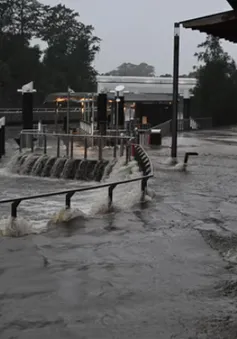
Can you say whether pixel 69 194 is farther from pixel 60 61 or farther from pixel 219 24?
pixel 60 61

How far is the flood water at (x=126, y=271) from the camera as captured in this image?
17.4 feet

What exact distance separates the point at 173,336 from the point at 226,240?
3708 mm

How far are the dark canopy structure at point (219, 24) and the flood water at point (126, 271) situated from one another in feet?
9.40

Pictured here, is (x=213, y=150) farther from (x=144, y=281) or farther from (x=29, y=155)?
(x=144, y=281)

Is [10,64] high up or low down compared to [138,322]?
up

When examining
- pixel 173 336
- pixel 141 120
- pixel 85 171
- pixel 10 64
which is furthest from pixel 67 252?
pixel 10 64

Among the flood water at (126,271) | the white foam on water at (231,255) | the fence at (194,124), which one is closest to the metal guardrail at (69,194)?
the flood water at (126,271)

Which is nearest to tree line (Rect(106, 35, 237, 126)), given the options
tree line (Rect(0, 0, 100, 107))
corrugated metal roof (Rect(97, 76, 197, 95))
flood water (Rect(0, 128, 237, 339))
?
corrugated metal roof (Rect(97, 76, 197, 95))

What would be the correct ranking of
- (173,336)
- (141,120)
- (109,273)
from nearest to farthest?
(173,336) → (109,273) → (141,120)

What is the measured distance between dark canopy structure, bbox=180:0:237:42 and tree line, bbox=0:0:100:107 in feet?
212

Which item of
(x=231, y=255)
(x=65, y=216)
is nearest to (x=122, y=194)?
(x=65, y=216)

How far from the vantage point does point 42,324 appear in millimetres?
5297

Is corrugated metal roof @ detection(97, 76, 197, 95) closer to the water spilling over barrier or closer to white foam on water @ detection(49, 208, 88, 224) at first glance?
the water spilling over barrier

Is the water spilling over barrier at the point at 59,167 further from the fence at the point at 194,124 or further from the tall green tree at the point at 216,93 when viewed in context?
the tall green tree at the point at 216,93
